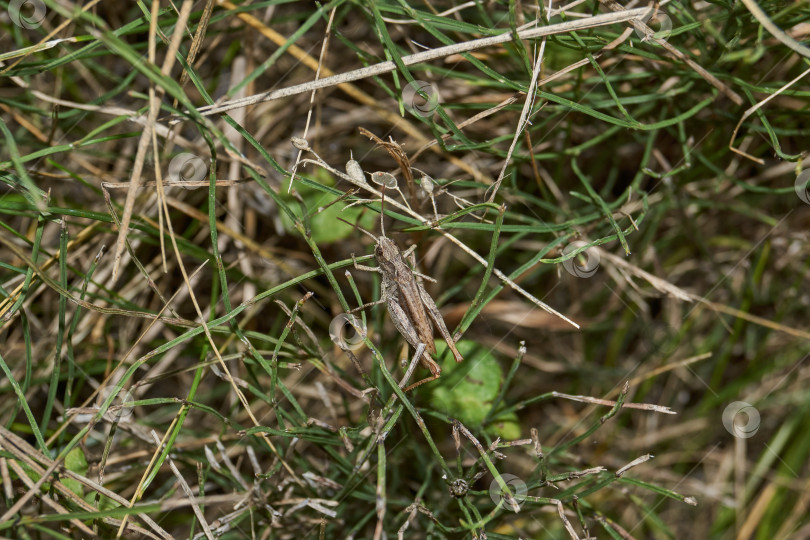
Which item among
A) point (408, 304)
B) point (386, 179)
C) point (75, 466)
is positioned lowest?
point (75, 466)

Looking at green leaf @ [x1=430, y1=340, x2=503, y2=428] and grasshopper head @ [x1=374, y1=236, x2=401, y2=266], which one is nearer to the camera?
grasshopper head @ [x1=374, y1=236, x2=401, y2=266]

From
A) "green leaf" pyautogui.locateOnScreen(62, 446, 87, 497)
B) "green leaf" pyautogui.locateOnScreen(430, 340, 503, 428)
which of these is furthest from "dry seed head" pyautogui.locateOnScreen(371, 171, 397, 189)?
"green leaf" pyautogui.locateOnScreen(62, 446, 87, 497)

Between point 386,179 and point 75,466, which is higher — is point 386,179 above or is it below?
above

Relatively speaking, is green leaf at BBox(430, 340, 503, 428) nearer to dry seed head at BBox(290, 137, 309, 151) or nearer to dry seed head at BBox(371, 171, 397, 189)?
dry seed head at BBox(371, 171, 397, 189)

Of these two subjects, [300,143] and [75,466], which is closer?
[300,143]

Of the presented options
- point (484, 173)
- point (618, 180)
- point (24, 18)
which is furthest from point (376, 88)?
point (24, 18)

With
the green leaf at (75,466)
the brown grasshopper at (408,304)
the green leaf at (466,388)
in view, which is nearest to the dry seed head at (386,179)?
the brown grasshopper at (408,304)

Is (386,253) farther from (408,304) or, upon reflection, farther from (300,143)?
(300,143)

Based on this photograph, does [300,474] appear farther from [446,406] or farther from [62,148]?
[62,148]

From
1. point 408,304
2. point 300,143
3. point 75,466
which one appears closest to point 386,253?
point 408,304
